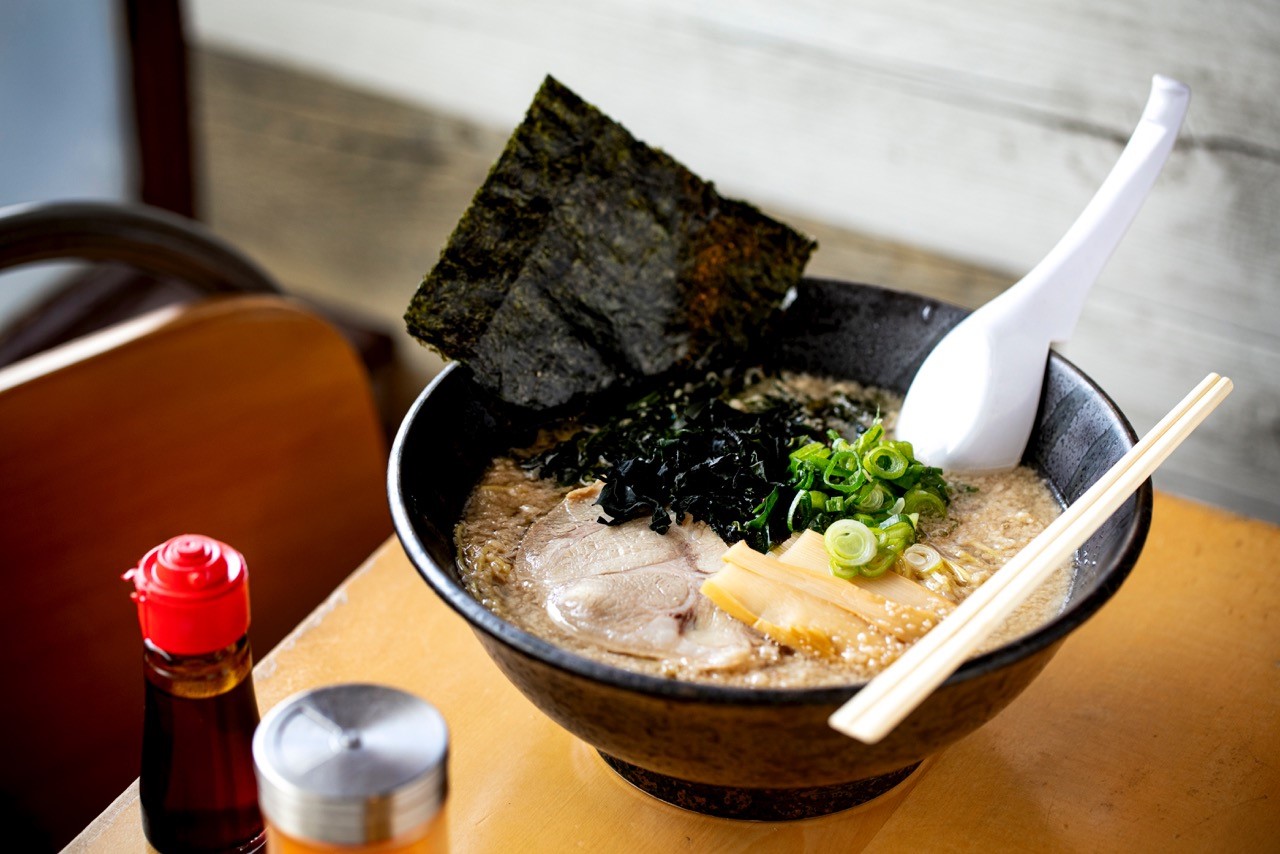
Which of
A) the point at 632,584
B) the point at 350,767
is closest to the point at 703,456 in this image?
the point at 632,584

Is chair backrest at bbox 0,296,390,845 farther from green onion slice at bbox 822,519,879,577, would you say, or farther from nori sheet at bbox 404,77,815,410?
green onion slice at bbox 822,519,879,577

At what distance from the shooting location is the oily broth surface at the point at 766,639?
3.22ft

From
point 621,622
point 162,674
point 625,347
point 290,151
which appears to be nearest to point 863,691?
point 621,622

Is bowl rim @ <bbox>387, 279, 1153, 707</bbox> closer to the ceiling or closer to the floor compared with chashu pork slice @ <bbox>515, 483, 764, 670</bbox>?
closer to the ceiling

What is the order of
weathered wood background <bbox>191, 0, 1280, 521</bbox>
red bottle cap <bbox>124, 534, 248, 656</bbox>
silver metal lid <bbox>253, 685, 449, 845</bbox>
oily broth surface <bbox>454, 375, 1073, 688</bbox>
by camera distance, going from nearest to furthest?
1. silver metal lid <bbox>253, 685, 449, 845</bbox>
2. red bottle cap <bbox>124, 534, 248, 656</bbox>
3. oily broth surface <bbox>454, 375, 1073, 688</bbox>
4. weathered wood background <bbox>191, 0, 1280, 521</bbox>

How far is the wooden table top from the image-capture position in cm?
105

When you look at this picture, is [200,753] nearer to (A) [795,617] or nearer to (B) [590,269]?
(A) [795,617]

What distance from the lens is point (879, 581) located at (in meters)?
1.08

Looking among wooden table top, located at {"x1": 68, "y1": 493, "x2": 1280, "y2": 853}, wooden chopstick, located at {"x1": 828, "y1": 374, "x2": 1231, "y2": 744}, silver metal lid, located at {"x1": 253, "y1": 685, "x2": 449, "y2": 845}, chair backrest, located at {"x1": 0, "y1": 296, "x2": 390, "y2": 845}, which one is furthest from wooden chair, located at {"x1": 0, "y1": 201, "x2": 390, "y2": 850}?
wooden chopstick, located at {"x1": 828, "y1": 374, "x2": 1231, "y2": 744}

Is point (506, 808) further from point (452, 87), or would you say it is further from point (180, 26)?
point (180, 26)

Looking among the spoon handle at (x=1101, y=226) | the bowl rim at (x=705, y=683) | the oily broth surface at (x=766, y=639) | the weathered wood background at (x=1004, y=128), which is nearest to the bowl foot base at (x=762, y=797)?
the oily broth surface at (x=766, y=639)

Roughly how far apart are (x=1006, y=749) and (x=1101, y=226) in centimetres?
63

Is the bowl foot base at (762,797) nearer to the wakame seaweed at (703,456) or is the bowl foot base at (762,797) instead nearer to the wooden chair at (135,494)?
the wakame seaweed at (703,456)

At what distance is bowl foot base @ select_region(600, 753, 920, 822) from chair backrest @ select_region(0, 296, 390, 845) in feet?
Answer: 2.46
